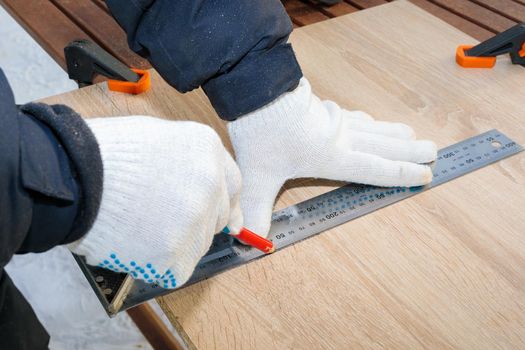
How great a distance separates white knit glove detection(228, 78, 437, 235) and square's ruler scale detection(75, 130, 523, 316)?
0.03 m

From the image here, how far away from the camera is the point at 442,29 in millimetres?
1365

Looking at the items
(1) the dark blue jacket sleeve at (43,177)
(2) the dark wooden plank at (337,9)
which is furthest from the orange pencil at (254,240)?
(2) the dark wooden plank at (337,9)

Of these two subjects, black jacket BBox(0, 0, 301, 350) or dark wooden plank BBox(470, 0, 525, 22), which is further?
dark wooden plank BBox(470, 0, 525, 22)

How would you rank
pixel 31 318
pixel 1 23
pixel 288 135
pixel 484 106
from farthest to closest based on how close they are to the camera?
pixel 1 23 < pixel 484 106 < pixel 288 135 < pixel 31 318

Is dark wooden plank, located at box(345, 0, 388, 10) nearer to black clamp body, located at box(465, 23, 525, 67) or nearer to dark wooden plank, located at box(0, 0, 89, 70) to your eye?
black clamp body, located at box(465, 23, 525, 67)

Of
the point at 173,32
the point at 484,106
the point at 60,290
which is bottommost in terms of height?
the point at 60,290

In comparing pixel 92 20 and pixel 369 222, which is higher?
pixel 92 20

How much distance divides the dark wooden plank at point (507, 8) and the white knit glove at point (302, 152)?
2.26 feet

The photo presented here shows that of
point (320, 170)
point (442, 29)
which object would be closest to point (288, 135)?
point (320, 170)

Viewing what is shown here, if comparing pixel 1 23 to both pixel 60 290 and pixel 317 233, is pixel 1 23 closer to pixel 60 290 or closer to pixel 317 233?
pixel 60 290

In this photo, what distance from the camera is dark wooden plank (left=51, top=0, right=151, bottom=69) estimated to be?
1222 millimetres

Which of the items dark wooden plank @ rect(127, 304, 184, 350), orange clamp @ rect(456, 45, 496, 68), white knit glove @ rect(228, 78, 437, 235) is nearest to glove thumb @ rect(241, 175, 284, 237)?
white knit glove @ rect(228, 78, 437, 235)

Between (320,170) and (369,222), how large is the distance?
11 cm

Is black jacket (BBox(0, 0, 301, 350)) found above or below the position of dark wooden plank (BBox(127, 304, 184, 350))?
above
